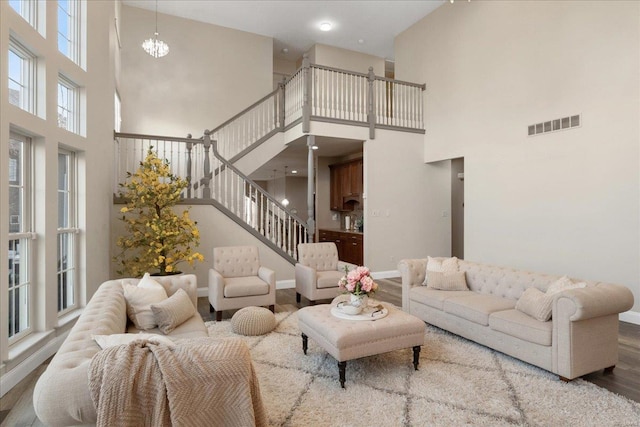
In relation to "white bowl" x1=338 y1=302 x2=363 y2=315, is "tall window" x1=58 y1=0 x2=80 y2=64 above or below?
above

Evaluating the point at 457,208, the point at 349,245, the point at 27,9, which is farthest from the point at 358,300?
the point at 457,208

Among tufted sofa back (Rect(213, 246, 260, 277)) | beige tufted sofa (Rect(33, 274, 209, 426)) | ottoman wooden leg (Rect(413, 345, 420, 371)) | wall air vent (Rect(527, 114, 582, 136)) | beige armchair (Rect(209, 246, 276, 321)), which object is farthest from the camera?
tufted sofa back (Rect(213, 246, 260, 277))

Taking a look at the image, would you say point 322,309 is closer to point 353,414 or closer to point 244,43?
point 353,414

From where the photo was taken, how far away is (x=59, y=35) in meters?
3.93

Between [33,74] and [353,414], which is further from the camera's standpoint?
[33,74]

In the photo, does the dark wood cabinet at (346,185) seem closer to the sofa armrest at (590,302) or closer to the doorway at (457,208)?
the doorway at (457,208)

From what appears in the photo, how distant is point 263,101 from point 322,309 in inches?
214

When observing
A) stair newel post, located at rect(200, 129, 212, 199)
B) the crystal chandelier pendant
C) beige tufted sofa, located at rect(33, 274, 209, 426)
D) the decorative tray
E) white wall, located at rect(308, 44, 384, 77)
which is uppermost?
white wall, located at rect(308, 44, 384, 77)

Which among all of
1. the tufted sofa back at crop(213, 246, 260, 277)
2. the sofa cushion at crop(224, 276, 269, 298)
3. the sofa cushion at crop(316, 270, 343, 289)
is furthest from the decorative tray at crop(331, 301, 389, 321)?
the tufted sofa back at crop(213, 246, 260, 277)

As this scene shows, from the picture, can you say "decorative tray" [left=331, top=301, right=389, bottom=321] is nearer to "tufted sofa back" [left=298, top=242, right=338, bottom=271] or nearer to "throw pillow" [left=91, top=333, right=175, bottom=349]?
"throw pillow" [left=91, top=333, right=175, bottom=349]

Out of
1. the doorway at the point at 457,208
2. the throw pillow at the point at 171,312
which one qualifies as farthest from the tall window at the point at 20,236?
the doorway at the point at 457,208

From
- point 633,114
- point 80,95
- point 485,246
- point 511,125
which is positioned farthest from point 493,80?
point 80,95

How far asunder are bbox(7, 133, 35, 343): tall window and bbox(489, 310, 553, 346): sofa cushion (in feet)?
14.5

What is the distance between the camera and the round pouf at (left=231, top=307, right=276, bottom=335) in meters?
4.01
